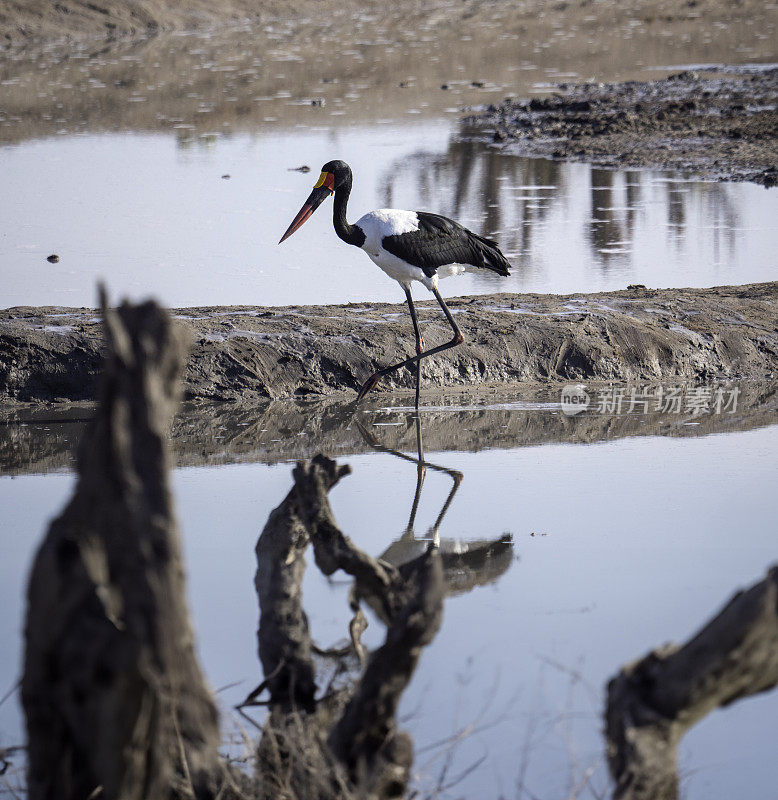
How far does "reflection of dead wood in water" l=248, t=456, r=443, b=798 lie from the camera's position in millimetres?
2693

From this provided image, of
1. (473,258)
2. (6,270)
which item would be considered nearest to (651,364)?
(473,258)

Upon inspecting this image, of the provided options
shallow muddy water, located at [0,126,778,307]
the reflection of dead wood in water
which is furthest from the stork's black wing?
the reflection of dead wood in water

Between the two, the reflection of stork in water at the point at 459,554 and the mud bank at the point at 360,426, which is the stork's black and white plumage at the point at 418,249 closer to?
the mud bank at the point at 360,426

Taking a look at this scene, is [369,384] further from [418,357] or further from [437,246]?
[437,246]

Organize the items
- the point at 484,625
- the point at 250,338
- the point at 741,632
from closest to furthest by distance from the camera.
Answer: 1. the point at 741,632
2. the point at 484,625
3. the point at 250,338

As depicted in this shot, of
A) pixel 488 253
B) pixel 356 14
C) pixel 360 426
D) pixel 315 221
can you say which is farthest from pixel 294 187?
pixel 356 14

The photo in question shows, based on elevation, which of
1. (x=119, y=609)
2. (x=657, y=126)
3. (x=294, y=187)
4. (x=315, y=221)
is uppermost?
(x=657, y=126)

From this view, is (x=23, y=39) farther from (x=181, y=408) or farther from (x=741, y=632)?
(x=741, y=632)

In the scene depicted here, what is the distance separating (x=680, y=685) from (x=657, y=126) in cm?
1391

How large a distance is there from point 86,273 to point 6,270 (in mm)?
571

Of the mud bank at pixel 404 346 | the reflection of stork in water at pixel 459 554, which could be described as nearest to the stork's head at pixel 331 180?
the mud bank at pixel 404 346

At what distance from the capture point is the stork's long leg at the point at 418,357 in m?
6.65

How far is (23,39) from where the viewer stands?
2902cm

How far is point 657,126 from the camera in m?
15.4
